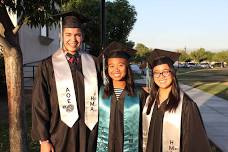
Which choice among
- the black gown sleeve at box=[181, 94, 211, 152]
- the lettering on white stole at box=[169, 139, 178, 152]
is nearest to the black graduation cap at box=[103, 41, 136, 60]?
the black gown sleeve at box=[181, 94, 211, 152]

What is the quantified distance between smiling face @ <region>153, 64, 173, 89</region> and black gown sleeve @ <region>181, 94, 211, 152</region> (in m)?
0.20

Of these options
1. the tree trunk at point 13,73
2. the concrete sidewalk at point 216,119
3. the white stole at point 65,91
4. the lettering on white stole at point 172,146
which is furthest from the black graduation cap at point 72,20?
the concrete sidewalk at point 216,119

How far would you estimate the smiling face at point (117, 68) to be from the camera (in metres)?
3.74

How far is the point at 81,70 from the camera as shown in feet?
12.6

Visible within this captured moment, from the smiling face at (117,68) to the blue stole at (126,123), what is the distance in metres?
0.17

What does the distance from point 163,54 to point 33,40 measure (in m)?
19.5

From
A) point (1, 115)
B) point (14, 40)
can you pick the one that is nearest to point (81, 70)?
point (14, 40)

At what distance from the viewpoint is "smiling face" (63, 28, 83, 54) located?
3.79 metres

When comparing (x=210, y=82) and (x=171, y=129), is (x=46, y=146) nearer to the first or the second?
(x=171, y=129)

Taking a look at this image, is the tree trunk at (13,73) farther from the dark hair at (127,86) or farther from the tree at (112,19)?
the tree at (112,19)

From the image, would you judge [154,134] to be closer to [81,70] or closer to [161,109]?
[161,109]

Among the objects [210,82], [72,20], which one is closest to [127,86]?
[72,20]

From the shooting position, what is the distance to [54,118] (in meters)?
3.79

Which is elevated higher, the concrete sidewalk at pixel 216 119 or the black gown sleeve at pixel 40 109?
the black gown sleeve at pixel 40 109
